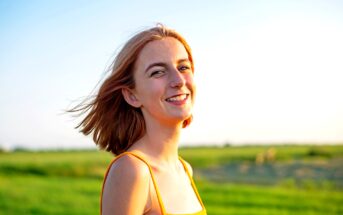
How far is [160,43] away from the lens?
2.78 metres

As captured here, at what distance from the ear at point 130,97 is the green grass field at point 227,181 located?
9327mm

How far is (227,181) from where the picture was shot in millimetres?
17438

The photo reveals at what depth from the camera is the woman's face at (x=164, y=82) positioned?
2.70m

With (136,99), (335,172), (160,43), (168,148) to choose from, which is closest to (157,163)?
(168,148)

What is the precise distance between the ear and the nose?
237 mm

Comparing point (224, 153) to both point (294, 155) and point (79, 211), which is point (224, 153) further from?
point (79, 211)

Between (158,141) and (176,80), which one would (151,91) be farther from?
(158,141)

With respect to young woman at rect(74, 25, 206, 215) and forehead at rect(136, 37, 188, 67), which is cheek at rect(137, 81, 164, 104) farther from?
forehead at rect(136, 37, 188, 67)

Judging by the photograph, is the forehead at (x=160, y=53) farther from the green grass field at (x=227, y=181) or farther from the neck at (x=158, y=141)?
the green grass field at (x=227, y=181)

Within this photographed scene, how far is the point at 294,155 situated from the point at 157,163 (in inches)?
670

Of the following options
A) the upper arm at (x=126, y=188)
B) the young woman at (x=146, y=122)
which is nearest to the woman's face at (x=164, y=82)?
the young woman at (x=146, y=122)

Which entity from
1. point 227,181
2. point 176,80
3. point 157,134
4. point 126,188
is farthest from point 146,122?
point 227,181

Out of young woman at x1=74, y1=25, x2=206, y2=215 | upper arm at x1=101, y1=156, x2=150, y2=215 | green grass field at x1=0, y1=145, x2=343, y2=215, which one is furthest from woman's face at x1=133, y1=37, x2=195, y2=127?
green grass field at x1=0, y1=145, x2=343, y2=215

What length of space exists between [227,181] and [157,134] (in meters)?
14.9
